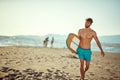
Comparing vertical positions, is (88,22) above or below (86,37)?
above

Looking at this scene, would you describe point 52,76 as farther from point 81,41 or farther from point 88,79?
point 81,41

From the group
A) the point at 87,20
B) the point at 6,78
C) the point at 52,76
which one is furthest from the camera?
the point at 52,76

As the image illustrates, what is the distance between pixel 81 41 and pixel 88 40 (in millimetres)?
211

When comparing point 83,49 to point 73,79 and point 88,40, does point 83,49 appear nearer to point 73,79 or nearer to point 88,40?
point 88,40

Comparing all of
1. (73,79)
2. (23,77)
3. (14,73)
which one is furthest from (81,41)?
(14,73)

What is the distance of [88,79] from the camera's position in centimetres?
677

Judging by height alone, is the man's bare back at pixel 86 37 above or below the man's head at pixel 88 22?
Result: below

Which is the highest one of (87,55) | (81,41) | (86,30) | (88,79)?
(86,30)

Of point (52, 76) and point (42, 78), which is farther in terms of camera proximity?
point (52, 76)

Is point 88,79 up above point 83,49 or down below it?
below

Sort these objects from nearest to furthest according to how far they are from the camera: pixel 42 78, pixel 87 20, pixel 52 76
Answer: pixel 87 20, pixel 42 78, pixel 52 76

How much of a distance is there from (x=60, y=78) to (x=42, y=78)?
68cm

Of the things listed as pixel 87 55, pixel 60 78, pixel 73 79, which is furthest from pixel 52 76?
pixel 87 55

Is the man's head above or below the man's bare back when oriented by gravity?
above
